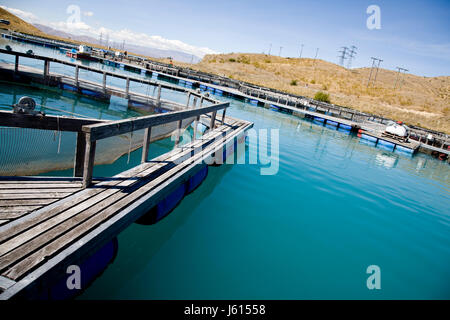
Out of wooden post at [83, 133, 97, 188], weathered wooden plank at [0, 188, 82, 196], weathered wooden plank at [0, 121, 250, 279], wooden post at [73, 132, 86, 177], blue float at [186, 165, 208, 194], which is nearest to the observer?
weathered wooden plank at [0, 121, 250, 279]

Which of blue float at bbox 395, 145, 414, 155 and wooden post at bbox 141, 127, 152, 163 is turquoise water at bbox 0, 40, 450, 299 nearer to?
wooden post at bbox 141, 127, 152, 163

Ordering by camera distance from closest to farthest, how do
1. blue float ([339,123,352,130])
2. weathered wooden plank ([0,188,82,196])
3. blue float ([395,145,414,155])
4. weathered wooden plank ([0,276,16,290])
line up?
weathered wooden plank ([0,276,16,290])
weathered wooden plank ([0,188,82,196])
blue float ([395,145,414,155])
blue float ([339,123,352,130])

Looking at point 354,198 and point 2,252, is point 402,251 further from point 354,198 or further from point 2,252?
point 2,252

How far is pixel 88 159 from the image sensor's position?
161 inches

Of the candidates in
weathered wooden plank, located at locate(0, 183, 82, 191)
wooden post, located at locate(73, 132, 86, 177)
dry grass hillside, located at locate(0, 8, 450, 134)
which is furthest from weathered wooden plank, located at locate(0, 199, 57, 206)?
dry grass hillside, located at locate(0, 8, 450, 134)

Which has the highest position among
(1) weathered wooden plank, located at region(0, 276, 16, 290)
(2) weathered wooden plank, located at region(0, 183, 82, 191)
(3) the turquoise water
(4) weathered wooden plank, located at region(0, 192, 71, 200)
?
(2) weathered wooden plank, located at region(0, 183, 82, 191)

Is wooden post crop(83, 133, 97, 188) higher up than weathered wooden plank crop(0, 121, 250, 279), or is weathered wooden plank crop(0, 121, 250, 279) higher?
wooden post crop(83, 133, 97, 188)

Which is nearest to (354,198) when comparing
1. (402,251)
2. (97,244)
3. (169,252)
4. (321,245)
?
(402,251)

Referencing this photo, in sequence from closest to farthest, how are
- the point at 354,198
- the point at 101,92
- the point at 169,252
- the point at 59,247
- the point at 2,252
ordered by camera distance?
the point at 2,252 < the point at 59,247 < the point at 169,252 < the point at 354,198 < the point at 101,92

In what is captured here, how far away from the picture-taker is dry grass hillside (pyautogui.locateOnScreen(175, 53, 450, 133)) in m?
52.9

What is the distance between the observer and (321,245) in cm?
632

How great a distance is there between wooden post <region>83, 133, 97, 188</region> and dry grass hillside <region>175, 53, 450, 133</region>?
177 feet
